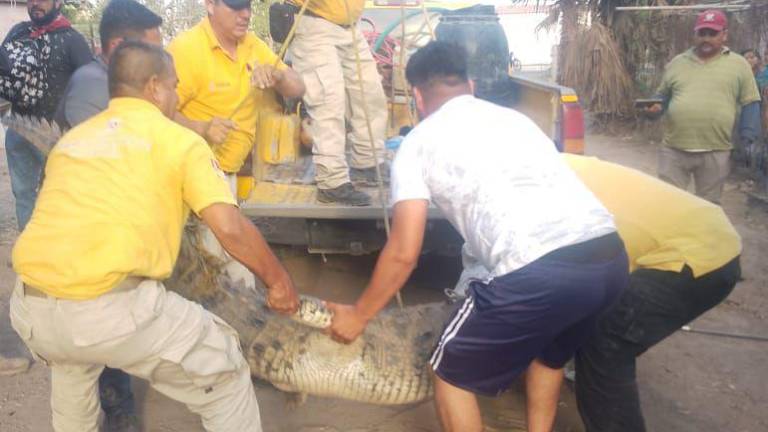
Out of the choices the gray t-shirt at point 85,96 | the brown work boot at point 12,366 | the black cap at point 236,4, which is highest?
the black cap at point 236,4

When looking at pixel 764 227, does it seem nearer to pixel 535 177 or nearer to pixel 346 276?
pixel 346 276

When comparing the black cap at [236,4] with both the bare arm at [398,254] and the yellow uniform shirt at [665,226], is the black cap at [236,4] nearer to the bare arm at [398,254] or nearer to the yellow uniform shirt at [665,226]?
the bare arm at [398,254]

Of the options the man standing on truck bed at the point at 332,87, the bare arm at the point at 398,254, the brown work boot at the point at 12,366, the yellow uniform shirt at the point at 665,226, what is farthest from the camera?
the man standing on truck bed at the point at 332,87

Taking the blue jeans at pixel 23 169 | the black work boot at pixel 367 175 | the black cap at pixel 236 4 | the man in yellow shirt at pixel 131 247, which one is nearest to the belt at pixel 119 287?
the man in yellow shirt at pixel 131 247

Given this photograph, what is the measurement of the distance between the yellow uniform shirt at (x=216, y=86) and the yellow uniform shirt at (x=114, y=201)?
1546 millimetres

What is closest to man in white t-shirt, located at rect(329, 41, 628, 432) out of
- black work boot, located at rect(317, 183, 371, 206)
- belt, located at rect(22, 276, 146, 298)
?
belt, located at rect(22, 276, 146, 298)

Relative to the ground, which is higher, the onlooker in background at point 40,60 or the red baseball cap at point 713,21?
the onlooker in background at point 40,60

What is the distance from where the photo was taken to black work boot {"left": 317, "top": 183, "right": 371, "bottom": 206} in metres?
4.15

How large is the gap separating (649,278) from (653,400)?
1.09 metres

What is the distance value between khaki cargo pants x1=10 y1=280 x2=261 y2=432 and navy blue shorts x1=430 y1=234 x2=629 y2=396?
2.46 ft

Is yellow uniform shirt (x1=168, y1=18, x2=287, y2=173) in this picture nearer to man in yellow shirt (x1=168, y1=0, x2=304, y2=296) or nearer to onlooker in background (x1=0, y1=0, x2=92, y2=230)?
man in yellow shirt (x1=168, y1=0, x2=304, y2=296)

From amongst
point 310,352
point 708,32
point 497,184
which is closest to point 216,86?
point 310,352

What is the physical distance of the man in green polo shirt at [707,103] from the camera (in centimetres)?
535

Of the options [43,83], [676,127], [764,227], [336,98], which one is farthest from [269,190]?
[764,227]
